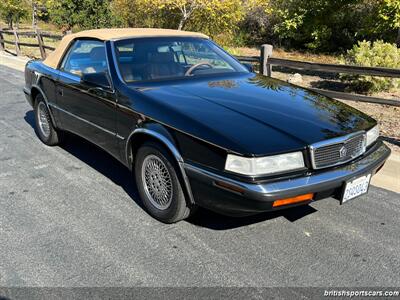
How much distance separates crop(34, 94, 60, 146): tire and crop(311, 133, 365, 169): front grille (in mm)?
3556

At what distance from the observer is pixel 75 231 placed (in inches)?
135

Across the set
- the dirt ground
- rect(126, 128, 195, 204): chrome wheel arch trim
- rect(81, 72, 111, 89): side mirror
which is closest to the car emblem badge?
rect(126, 128, 195, 204): chrome wheel arch trim

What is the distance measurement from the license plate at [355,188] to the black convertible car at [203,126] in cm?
1

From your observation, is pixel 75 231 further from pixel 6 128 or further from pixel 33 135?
pixel 6 128

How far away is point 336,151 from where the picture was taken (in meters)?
3.07

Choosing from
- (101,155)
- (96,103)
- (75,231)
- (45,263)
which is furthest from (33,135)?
(45,263)

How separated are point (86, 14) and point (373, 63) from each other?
656 inches

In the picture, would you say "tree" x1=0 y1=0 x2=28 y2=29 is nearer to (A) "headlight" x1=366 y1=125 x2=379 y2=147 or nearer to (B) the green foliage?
(B) the green foliage

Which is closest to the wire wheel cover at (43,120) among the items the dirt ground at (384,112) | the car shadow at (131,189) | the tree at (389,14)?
the car shadow at (131,189)

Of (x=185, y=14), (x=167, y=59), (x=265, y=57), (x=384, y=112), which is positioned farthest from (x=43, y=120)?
(x=185, y=14)

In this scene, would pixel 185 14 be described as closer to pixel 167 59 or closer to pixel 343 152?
pixel 167 59

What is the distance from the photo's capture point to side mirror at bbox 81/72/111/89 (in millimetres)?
3893

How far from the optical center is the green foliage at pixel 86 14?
2127 cm

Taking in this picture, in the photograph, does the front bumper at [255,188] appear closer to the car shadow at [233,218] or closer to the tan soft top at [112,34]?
the car shadow at [233,218]
